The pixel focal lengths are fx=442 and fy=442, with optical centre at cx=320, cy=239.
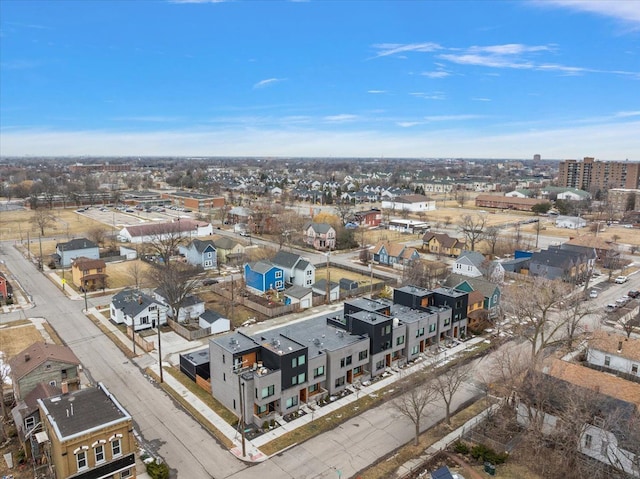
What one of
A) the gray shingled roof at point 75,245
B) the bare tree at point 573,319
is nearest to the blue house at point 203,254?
the gray shingled roof at point 75,245

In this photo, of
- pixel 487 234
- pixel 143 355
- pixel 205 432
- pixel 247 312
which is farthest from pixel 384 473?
pixel 487 234

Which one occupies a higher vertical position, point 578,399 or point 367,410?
point 578,399

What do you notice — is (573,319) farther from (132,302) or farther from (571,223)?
(571,223)

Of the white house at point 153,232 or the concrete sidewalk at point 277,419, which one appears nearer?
the concrete sidewalk at point 277,419

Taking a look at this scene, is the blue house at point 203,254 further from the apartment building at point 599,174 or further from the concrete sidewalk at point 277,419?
the apartment building at point 599,174

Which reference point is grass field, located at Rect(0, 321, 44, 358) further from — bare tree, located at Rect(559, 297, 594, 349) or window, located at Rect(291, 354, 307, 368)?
bare tree, located at Rect(559, 297, 594, 349)

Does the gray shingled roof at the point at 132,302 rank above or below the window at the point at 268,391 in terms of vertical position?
above

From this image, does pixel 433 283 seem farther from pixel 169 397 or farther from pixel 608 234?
pixel 608 234

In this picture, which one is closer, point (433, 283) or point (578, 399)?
point (578, 399)
